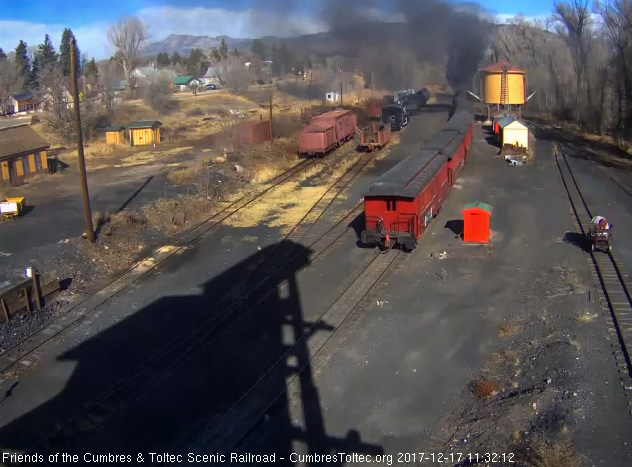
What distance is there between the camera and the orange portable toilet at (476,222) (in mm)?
17969

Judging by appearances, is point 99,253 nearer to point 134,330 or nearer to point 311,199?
point 134,330

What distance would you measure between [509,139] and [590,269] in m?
20.2

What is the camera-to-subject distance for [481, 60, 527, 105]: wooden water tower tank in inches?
1716

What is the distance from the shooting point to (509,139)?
34.4 meters

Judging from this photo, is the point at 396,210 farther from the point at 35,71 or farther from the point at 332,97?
the point at 35,71

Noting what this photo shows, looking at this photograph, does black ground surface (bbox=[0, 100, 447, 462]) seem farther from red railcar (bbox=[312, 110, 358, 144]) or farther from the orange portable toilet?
red railcar (bbox=[312, 110, 358, 144])

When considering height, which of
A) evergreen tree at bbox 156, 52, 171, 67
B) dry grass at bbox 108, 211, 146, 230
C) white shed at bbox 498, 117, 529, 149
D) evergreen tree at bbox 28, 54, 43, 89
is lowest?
dry grass at bbox 108, 211, 146, 230

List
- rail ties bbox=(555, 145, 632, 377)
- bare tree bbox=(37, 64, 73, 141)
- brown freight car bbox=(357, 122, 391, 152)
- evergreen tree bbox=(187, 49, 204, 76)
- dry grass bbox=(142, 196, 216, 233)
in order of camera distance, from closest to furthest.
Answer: rail ties bbox=(555, 145, 632, 377) < dry grass bbox=(142, 196, 216, 233) < brown freight car bbox=(357, 122, 391, 152) < bare tree bbox=(37, 64, 73, 141) < evergreen tree bbox=(187, 49, 204, 76)

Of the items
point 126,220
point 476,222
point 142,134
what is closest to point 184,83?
point 142,134

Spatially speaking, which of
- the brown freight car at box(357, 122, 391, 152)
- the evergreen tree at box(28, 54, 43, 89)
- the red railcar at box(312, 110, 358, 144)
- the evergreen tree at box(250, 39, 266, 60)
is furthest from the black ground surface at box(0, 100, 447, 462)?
the evergreen tree at box(250, 39, 266, 60)

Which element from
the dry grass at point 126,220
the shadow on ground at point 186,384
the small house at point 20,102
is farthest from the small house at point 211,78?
the shadow on ground at point 186,384

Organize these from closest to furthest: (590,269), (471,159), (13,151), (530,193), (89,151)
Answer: (590,269) < (530,193) < (13,151) < (471,159) < (89,151)

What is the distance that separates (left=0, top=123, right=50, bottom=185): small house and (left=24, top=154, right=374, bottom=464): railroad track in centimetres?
1816

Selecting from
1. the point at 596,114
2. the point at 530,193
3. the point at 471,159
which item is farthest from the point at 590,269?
the point at 596,114
